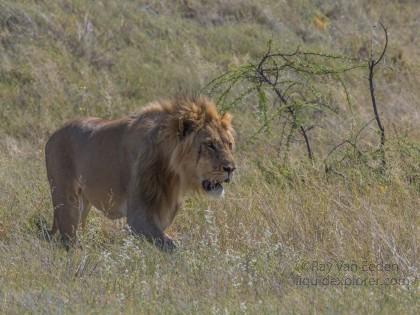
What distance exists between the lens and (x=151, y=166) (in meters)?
7.68

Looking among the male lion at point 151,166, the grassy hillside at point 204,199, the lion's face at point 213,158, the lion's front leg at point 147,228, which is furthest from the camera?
the male lion at point 151,166

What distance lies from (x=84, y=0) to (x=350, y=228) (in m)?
11.5

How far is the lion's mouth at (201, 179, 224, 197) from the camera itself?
7.51 m

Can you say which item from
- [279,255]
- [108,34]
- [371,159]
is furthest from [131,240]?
[108,34]

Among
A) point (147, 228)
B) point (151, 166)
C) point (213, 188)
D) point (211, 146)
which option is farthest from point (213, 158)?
point (147, 228)

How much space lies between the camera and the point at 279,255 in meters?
6.84

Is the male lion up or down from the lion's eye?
down

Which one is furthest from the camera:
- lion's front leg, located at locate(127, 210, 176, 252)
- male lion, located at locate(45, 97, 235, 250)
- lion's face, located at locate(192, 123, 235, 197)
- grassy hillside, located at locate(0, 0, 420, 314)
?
male lion, located at locate(45, 97, 235, 250)

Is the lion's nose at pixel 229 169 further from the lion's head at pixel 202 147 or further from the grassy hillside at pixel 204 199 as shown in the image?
the grassy hillside at pixel 204 199

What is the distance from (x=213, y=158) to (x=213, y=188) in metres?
0.24

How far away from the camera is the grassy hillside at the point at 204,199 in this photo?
19.3ft

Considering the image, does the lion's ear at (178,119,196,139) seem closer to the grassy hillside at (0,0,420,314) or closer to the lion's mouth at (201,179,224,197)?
the lion's mouth at (201,179,224,197)

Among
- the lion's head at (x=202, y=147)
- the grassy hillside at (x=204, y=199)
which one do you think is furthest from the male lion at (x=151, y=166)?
the grassy hillside at (x=204, y=199)

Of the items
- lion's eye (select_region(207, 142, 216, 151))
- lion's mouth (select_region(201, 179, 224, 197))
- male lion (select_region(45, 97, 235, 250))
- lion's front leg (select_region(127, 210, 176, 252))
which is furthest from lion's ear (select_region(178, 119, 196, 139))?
lion's front leg (select_region(127, 210, 176, 252))
